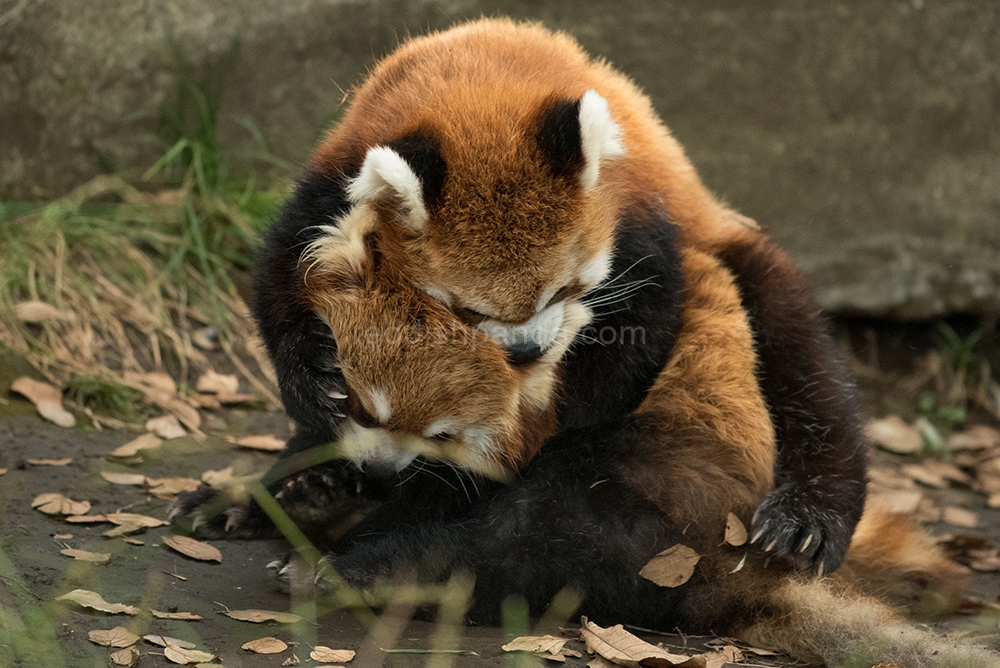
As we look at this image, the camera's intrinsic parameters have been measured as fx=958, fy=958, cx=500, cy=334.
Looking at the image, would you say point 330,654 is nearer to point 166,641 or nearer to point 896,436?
point 166,641

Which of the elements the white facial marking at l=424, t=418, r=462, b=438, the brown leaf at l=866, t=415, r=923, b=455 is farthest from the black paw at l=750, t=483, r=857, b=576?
the brown leaf at l=866, t=415, r=923, b=455

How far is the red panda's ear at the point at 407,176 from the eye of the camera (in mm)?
3508

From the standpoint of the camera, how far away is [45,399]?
506 cm

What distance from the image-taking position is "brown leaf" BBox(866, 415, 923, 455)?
22.8 feet

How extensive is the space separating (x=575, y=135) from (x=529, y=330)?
0.77m

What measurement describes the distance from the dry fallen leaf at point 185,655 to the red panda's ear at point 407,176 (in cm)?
170

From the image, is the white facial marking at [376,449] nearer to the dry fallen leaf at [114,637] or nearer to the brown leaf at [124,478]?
the dry fallen leaf at [114,637]

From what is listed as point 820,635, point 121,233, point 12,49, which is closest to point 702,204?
point 820,635

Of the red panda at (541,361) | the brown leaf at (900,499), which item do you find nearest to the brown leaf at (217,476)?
the red panda at (541,361)

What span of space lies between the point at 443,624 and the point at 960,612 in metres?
2.64

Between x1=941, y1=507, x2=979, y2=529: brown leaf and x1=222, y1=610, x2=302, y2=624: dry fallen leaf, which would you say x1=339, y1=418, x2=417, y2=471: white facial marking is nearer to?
x1=222, y1=610, x2=302, y2=624: dry fallen leaf

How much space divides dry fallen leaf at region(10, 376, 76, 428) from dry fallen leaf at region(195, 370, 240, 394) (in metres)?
0.86

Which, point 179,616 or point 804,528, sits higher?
point 804,528

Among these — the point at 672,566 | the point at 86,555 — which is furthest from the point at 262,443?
the point at 672,566
